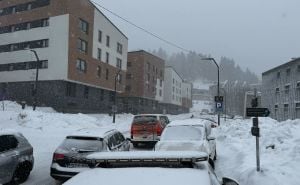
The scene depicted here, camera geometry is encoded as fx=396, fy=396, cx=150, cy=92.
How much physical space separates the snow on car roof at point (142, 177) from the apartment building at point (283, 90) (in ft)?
133

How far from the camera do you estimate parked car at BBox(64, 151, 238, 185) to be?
3.20 meters

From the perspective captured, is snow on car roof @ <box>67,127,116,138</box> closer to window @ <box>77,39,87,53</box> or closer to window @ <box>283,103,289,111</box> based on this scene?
window @ <box>283,103,289,111</box>

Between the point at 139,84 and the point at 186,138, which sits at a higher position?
the point at 139,84

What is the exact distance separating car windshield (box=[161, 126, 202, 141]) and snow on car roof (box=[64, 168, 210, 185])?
10863mm

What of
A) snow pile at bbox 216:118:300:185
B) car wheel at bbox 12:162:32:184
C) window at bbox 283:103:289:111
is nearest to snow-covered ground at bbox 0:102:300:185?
snow pile at bbox 216:118:300:185

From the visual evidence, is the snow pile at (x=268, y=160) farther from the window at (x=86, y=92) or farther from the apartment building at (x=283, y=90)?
the window at (x=86, y=92)

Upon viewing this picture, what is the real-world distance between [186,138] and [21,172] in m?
5.83

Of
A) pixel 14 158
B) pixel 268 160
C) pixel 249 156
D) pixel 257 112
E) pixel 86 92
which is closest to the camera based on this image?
pixel 14 158

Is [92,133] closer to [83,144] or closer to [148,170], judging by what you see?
[83,144]

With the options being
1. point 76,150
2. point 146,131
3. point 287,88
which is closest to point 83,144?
point 76,150

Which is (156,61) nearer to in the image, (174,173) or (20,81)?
(20,81)

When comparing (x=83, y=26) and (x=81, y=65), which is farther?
(x=83, y=26)

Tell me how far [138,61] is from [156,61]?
804 centimetres

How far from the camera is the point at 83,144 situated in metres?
11.5
